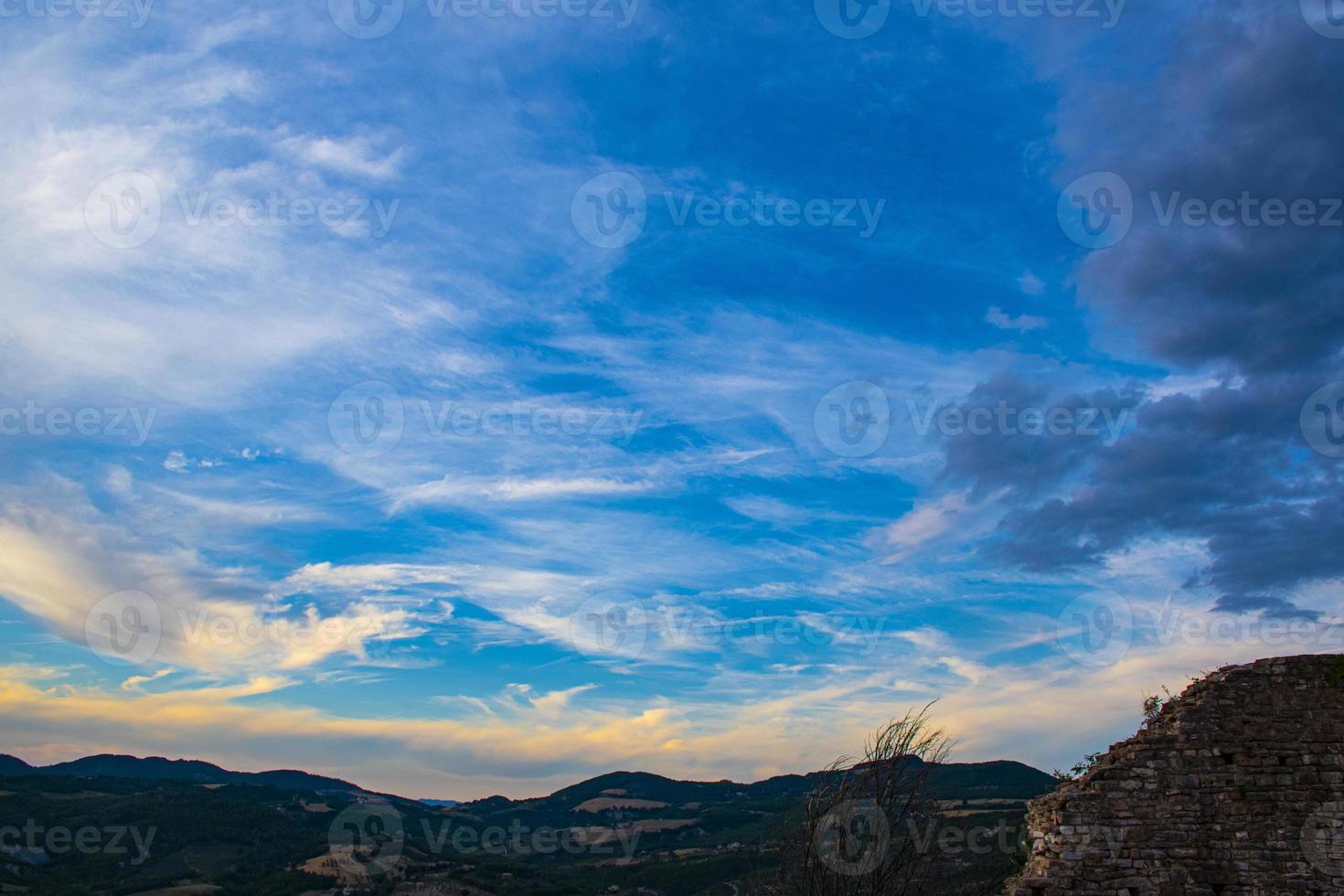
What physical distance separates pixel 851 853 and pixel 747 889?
265cm

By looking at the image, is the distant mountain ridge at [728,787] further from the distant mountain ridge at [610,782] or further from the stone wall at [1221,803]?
the stone wall at [1221,803]

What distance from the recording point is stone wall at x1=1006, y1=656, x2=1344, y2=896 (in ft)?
38.2

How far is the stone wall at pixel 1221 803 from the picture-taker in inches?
459

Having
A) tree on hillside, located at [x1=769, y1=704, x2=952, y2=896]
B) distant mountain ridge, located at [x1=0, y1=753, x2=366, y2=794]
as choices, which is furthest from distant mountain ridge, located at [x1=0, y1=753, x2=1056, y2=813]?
tree on hillside, located at [x1=769, y1=704, x2=952, y2=896]

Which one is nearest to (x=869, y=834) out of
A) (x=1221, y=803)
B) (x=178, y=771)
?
(x=1221, y=803)

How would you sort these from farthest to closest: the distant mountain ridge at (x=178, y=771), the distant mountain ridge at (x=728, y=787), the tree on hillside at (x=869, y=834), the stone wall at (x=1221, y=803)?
the distant mountain ridge at (x=178, y=771) < the distant mountain ridge at (x=728, y=787) < the tree on hillside at (x=869, y=834) < the stone wall at (x=1221, y=803)

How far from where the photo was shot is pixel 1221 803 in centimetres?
1191

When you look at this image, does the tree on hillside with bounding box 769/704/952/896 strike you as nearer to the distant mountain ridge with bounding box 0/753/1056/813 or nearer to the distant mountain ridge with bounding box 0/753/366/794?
the distant mountain ridge with bounding box 0/753/1056/813

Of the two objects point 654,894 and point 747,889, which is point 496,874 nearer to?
point 654,894

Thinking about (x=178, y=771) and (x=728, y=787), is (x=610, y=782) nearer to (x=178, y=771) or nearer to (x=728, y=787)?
(x=728, y=787)

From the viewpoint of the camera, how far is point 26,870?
219 feet

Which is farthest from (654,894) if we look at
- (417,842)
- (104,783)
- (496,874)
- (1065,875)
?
(104,783)

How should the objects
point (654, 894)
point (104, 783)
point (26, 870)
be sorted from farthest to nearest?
point (104, 783) < point (26, 870) < point (654, 894)

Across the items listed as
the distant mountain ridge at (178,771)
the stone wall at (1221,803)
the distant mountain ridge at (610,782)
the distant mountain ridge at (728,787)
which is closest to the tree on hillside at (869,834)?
the stone wall at (1221,803)
